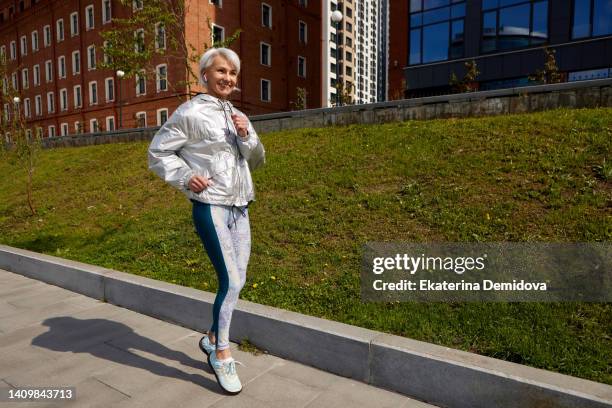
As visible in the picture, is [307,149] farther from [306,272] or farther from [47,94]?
[47,94]

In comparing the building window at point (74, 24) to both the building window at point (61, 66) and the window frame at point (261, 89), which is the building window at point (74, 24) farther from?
the window frame at point (261, 89)

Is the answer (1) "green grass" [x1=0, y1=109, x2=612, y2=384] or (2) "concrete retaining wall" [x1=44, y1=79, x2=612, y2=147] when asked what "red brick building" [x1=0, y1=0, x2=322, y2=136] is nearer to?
(2) "concrete retaining wall" [x1=44, y1=79, x2=612, y2=147]

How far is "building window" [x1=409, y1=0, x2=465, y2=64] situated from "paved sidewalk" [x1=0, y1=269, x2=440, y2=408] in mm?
23343

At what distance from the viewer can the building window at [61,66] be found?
4044cm

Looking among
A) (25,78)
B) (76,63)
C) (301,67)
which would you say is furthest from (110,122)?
(301,67)

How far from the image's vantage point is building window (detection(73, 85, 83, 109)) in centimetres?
3876

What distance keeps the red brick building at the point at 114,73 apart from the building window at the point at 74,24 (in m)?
0.09

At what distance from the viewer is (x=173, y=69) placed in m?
29.7

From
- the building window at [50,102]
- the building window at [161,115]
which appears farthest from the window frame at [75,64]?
the building window at [161,115]

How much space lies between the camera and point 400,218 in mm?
5352

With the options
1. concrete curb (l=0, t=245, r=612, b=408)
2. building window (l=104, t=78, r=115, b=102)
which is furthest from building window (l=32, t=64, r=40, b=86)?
concrete curb (l=0, t=245, r=612, b=408)

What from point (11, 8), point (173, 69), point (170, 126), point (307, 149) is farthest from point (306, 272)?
point (11, 8)

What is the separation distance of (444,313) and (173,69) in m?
30.2

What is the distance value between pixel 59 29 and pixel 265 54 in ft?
70.3
